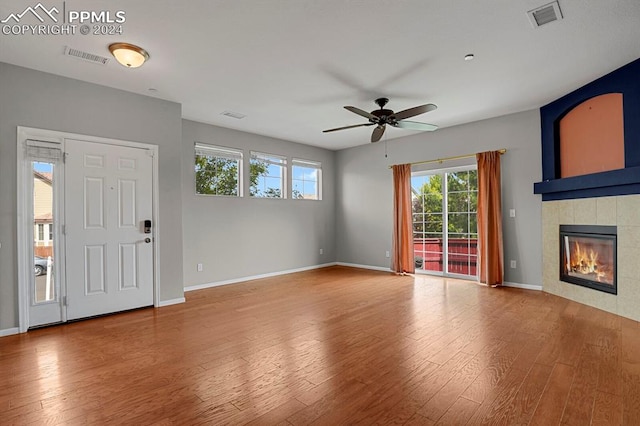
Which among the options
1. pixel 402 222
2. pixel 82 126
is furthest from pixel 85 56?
pixel 402 222

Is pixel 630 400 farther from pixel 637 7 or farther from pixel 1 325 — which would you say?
pixel 1 325

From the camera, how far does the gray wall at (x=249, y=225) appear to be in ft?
17.6

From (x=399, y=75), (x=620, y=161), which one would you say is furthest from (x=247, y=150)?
(x=620, y=161)

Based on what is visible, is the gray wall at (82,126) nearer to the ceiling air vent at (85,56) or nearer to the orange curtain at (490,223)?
the ceiling air vent at (85,56)

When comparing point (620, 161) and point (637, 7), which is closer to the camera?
point (637, 7)

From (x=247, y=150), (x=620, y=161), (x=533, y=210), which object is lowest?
(x=533, y=210)

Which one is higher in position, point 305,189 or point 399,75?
point 399,75

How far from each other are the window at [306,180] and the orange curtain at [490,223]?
11.7 ft

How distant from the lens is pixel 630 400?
2055 millimetres

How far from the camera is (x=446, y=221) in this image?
240 inches

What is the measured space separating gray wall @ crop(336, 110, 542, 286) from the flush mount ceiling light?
5.00 meters

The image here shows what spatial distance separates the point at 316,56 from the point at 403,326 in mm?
3039

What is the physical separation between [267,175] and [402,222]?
2967 mm
